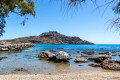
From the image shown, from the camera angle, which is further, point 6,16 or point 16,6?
point 6,16

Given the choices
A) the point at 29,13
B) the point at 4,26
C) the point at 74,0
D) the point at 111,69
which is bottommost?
the point at 111,69

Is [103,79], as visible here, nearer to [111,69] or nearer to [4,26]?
[111,69]

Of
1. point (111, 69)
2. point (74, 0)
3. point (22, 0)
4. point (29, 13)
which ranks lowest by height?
point (111, 69)

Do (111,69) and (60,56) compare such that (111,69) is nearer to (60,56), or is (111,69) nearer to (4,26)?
(60,56)

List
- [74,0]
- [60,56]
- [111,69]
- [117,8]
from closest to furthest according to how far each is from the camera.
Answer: [74,0] < [117,8] < [111,69] < [60,56]

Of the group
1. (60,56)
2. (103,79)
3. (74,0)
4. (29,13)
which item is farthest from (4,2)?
(60,56)

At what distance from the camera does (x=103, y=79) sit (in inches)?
454

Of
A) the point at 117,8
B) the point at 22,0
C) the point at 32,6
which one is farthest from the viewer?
the point at 32,6

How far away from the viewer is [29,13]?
8633mm

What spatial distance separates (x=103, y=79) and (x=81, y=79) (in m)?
2.26

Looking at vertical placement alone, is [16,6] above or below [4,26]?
above

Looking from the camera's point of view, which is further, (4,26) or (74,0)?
(4,26)

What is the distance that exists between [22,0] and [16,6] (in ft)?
2.75

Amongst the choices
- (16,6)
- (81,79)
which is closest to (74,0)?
(16,6)
